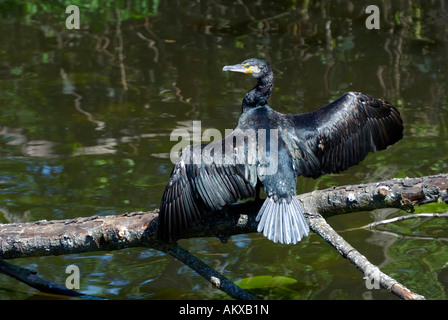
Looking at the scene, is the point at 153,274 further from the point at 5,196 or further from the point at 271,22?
the point at 271,22

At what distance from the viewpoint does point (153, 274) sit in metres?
5.03

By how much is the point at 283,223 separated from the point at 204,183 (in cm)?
45

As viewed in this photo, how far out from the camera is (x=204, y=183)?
3.82m

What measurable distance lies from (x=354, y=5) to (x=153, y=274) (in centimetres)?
642

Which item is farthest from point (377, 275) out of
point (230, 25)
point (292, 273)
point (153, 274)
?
point (230, 25)

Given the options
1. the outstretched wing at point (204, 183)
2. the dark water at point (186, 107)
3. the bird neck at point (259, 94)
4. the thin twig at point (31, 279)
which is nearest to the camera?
the outstretched wing at point (204, 183)

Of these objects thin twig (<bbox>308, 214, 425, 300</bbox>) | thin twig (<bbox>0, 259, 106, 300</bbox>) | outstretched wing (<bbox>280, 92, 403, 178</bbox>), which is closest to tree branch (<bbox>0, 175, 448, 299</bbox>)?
thin twig (<bbox>308, 214, 425, 300</bbox>)

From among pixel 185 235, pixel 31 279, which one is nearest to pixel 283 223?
pixel 185 235

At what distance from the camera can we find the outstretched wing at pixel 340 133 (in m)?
4.20

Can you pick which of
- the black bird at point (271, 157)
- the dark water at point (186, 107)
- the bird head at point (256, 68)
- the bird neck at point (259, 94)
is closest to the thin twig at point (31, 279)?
the dark water at point (186, 107)

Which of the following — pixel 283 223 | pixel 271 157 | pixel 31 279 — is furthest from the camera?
pixel 31 279

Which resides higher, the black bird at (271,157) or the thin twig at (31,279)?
the black bird at (271,157)

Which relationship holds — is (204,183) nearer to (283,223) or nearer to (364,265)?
(283,223)

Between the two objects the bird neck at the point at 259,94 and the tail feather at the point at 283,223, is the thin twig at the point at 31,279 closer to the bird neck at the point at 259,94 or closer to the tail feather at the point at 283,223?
the tail feather at the point at 283,223
